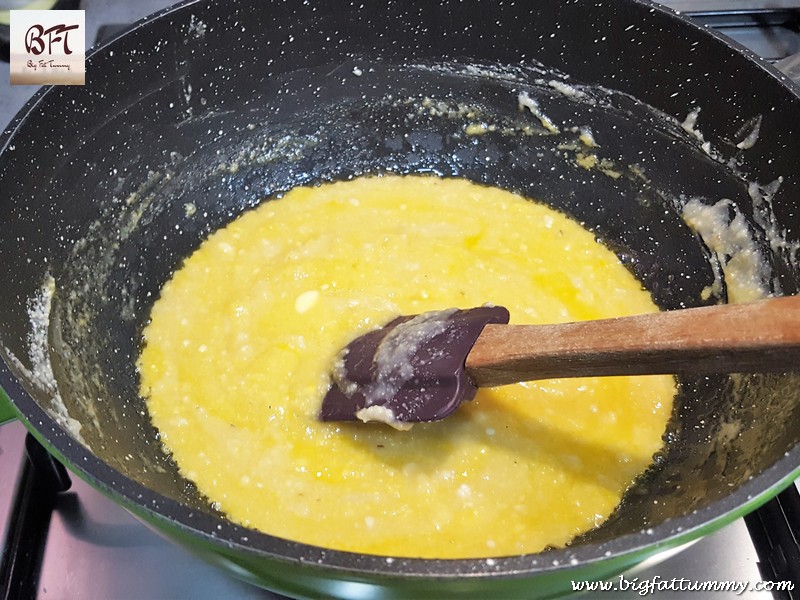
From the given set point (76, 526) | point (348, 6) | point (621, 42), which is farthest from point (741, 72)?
point (76, 526)

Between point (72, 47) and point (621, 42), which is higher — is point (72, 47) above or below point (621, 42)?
above

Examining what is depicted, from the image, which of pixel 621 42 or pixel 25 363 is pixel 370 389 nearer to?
pixel 25 363

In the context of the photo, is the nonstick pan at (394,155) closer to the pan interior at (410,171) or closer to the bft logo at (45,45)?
the pan interior at (410,171)

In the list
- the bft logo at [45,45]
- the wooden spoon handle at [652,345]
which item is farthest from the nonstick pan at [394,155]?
the wooden spoon handle at [652,345]

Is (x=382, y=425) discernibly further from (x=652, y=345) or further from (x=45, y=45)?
(x=45, y=45)

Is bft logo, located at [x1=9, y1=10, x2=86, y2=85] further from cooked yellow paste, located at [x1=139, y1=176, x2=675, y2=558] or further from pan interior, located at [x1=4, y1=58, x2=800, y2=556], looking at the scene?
cooked yellow paste, located at [x1=139, y1=176, x2=675, y2=558]

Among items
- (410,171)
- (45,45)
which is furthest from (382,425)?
(45,45)
